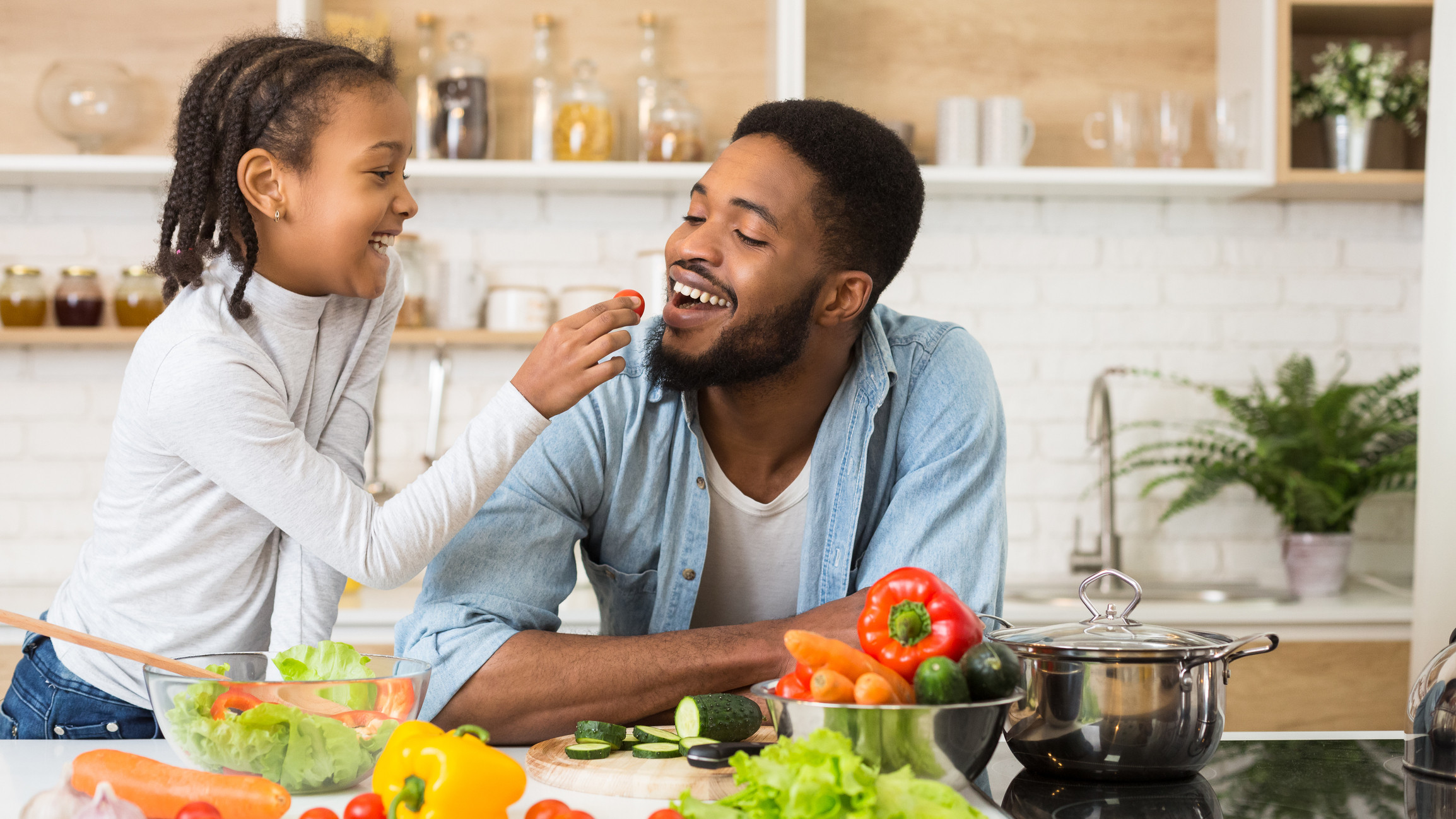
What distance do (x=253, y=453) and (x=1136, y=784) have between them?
101cm

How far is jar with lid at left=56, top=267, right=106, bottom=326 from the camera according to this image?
115 inches

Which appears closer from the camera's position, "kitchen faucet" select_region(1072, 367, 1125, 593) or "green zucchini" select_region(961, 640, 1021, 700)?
"green zucchini" select_region(961, 640, 1021, 700)

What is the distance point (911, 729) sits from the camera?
1.00 metres

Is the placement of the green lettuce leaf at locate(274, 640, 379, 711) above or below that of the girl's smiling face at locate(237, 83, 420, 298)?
below

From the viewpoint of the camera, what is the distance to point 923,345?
1788 millimetres

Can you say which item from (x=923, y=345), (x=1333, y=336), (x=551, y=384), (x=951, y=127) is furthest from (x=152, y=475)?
(x=1333, y=336)

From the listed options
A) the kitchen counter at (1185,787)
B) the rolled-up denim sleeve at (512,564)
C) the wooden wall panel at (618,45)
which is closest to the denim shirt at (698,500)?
the rolled-up denim sleeve at (512,564)

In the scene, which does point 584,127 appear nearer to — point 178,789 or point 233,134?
point 233,134

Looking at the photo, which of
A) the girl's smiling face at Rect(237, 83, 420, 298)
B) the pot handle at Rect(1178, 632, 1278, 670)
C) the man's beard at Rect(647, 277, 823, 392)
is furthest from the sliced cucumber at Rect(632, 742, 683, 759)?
the girl's smiling face at Rect(237, 83, 420, 298)

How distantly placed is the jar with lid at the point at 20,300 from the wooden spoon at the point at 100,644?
2209 millimetres

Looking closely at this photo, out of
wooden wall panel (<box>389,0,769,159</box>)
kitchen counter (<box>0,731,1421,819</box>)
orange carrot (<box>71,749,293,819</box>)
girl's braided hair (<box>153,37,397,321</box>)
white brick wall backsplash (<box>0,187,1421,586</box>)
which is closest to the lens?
orange carrot (<box>71,749,293,819</box>)

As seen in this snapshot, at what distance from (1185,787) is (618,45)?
2501 millimetres

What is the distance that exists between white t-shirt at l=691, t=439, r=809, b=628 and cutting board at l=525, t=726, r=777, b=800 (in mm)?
588

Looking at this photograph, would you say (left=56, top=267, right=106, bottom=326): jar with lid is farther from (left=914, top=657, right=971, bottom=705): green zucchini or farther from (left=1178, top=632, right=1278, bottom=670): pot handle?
(left=1178, top=632, right=1278, bottom=670): pot handle
